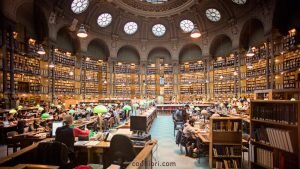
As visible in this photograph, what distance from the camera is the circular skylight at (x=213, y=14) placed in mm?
25500

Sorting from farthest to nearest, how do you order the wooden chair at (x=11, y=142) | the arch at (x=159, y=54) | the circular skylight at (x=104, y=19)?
the arch at (x=159, y=54), the circular skylight at (x=104, y=19), the wooden chair at (x=11, y=142)

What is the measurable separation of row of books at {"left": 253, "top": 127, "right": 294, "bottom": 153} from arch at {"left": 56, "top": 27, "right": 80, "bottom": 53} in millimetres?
22814

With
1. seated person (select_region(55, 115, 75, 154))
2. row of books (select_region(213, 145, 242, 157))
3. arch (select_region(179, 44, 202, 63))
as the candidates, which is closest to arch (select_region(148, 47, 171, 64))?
arch (select_region(179, 44, 202, 63))

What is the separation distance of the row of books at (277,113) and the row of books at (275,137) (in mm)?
209

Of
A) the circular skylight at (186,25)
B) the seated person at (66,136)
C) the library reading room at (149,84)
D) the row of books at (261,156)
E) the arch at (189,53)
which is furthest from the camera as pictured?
the arch at (189,53)

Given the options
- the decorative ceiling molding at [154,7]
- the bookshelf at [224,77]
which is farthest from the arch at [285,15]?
the decorative ceiling molding at [154,7]

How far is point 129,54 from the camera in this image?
107ft

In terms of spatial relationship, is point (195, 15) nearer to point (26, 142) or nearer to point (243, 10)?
point (243, 10)

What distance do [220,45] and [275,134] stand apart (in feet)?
85.7

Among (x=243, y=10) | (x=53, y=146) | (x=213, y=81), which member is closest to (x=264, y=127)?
(x=53, y=146)

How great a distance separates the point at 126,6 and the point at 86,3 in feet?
17.1

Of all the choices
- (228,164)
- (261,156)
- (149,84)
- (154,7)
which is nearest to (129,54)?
(149,84)

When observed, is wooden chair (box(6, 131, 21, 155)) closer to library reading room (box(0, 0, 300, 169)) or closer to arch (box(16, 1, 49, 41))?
library reading room (box(0, 0, 300, 169))

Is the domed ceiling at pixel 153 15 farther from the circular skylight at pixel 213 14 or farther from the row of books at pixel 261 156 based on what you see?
the row of books at pixel 261 156
